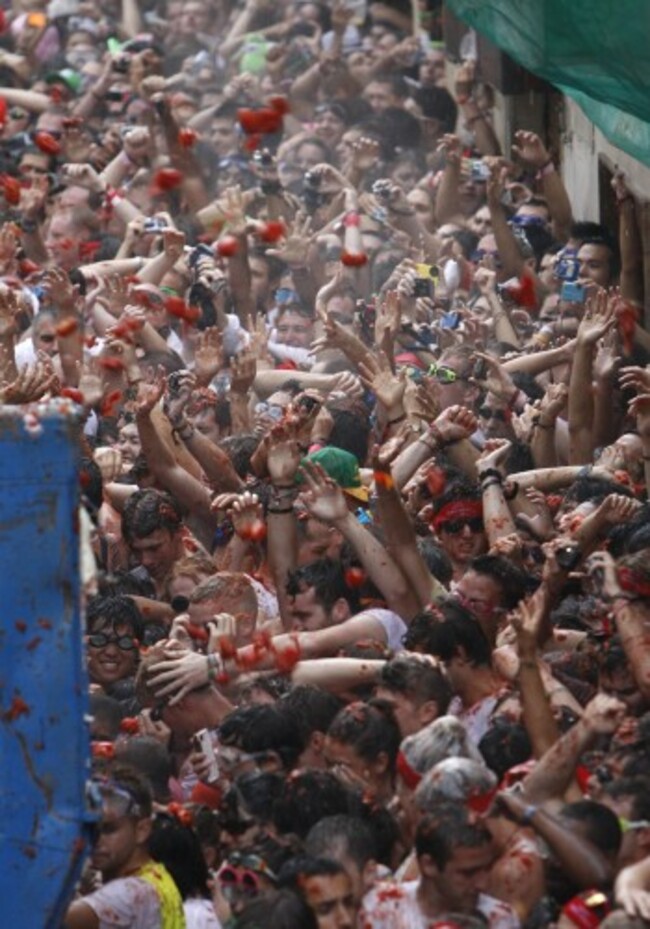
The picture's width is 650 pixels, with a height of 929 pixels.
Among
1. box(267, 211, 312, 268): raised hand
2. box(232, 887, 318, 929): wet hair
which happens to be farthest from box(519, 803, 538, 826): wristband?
box(267, 211, 312, 268): raised hand

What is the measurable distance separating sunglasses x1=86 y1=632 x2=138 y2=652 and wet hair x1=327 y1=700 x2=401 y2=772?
5.29 ft

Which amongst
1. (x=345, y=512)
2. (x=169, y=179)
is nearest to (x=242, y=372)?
(x=345, y=512)

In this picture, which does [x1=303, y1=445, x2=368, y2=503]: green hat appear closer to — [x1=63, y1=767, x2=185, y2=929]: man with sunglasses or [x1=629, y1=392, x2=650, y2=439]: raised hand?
[x1=629, y1=392, x2=650, y2=439]: raised hand

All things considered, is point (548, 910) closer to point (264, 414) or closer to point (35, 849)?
point (35, 849)

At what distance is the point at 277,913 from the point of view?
21.5 ft

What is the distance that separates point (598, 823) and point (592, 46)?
346 centimetres

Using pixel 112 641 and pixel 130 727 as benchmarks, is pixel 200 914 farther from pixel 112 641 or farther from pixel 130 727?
pixel 112 641

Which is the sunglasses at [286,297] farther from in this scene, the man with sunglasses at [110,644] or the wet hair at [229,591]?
the man with sunglasses at [110,644]

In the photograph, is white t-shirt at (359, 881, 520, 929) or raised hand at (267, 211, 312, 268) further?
raised hand at (267, 211, 312, 268)

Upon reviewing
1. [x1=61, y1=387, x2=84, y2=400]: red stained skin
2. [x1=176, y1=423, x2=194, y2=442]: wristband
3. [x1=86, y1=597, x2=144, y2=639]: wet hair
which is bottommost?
[x1=176, y1=423, x2=194, y2=442]: wristband

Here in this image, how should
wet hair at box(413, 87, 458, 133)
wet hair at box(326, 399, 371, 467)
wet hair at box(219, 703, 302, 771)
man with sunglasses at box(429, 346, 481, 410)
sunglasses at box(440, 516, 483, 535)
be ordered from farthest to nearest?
wet hair at box(413, 87, 458, 133) < man with sunglasses at box(429, 346, 481, 410) < wet hair at box(326, 399, 371, 467) < sunglasses at box(440, 516, 483, 535) < wet hair at box(219, 703, 302, 771)

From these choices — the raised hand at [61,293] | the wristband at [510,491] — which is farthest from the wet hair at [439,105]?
the wristband at [510,491]

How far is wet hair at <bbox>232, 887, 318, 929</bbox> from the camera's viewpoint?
6535 millimetres

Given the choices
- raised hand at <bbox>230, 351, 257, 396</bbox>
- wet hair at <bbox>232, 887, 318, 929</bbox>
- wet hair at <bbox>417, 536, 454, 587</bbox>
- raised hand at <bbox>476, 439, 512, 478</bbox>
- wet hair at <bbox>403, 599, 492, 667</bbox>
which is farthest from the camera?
raised hand at <bbox>230, 351, 257, 396</bbox>
